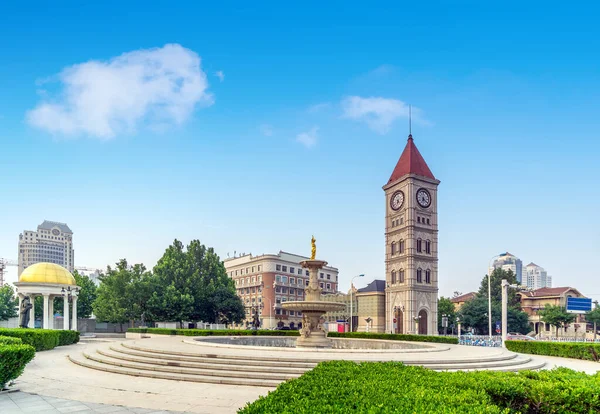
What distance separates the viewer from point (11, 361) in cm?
1132

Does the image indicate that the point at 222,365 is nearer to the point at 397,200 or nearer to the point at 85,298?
the point at 85,298

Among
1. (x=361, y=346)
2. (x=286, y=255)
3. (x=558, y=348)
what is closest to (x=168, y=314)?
(x=361, y=346)

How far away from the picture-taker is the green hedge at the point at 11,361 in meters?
11.1

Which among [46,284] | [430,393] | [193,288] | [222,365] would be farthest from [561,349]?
[46,284]

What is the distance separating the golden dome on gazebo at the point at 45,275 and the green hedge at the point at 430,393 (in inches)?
1209

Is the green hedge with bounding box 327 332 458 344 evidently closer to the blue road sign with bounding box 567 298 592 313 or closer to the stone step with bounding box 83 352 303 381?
the blue road sign with bounding box 567 298 592 313

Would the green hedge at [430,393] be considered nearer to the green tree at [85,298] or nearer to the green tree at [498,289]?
the green tree at [85,298]

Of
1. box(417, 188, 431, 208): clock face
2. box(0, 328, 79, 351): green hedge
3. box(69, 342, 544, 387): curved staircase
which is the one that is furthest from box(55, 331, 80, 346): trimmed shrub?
box(417, 188, 431, 208): clock face

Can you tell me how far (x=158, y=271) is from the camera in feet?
155

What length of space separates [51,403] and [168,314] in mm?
34003

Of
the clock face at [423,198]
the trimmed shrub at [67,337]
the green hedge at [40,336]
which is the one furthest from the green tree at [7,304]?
the clock face at [423,198]

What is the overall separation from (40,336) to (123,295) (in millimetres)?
20763

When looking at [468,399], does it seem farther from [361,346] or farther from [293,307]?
[361,346]

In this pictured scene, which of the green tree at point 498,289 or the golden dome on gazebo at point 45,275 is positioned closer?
the golden dome on gazebo at point 45,275
